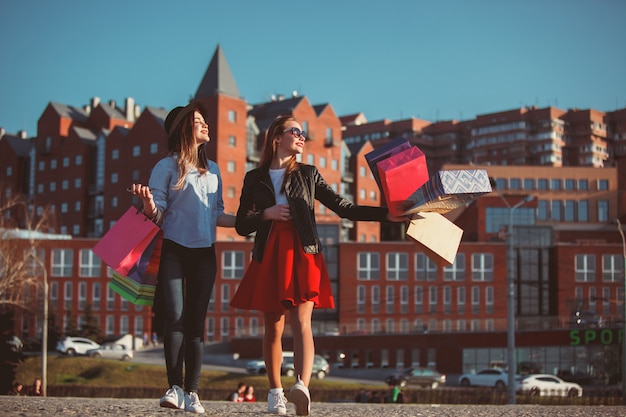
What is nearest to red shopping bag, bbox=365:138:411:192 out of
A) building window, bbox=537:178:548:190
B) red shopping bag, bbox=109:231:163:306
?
red shopping bag, bbox=109:231:163:306

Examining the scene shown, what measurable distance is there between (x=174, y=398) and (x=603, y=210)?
101596 mm

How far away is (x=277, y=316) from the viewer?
8.16 m

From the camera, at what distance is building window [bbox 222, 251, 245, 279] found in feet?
255

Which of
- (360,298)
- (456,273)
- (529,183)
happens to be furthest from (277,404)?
(529,183)

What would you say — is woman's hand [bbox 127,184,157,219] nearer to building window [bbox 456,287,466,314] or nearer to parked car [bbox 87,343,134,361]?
parked car [bbox 87,343,134,361]

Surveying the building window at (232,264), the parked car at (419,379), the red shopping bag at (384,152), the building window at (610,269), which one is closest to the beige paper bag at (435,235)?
the red shopping bag at (384,152)

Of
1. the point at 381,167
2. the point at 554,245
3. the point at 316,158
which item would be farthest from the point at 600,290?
the point at 381,167

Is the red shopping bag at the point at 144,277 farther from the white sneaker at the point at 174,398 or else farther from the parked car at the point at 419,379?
the parked car at the point at 419,379

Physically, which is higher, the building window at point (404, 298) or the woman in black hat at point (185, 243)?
the woman in black hat at point (185, 243)

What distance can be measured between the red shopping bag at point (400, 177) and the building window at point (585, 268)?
2956 inches

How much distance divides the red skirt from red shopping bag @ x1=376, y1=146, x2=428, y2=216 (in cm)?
77

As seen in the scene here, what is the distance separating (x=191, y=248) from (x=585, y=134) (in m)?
157

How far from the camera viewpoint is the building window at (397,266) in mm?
79188

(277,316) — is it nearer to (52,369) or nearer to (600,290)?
(52,369)
